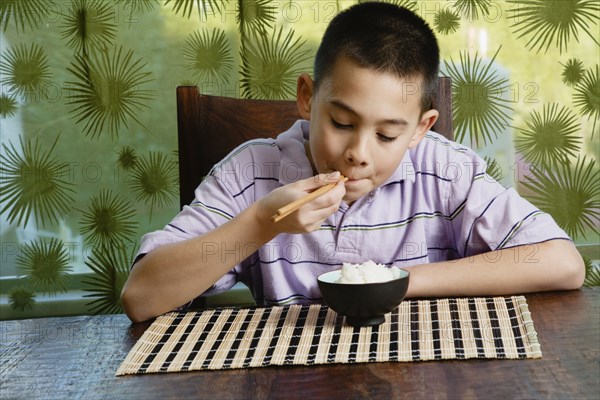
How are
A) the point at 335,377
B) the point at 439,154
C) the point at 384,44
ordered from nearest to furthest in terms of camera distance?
the point at 335,377 → the point at 384,44 → the point at 439,154

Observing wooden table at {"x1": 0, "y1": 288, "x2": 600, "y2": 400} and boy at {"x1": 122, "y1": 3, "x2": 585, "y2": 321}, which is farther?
boy at {"x1": 122, "y1": 3, "x2": 585, "y2": 321}

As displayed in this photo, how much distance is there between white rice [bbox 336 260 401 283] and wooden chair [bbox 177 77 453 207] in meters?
0.64

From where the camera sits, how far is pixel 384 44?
137 centimetres

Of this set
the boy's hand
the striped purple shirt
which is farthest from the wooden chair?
the boy's hand

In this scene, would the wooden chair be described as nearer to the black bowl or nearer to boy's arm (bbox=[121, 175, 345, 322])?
boy's arm (bbox=[121, 175, 345, 322])

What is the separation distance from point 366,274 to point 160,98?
1.62m

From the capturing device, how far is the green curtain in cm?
249

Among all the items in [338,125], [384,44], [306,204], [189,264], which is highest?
[384,44]

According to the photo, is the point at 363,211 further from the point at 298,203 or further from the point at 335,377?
the point at 335,377

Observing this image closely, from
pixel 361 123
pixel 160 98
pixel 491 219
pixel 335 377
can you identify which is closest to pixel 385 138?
pixel 361 123

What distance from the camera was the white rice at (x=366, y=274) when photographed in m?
1.08

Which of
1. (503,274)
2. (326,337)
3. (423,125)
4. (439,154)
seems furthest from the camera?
(439,154)

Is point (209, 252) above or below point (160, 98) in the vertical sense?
below

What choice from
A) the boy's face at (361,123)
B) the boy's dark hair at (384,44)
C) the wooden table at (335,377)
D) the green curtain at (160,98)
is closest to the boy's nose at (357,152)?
the boy's face at (361,123)
